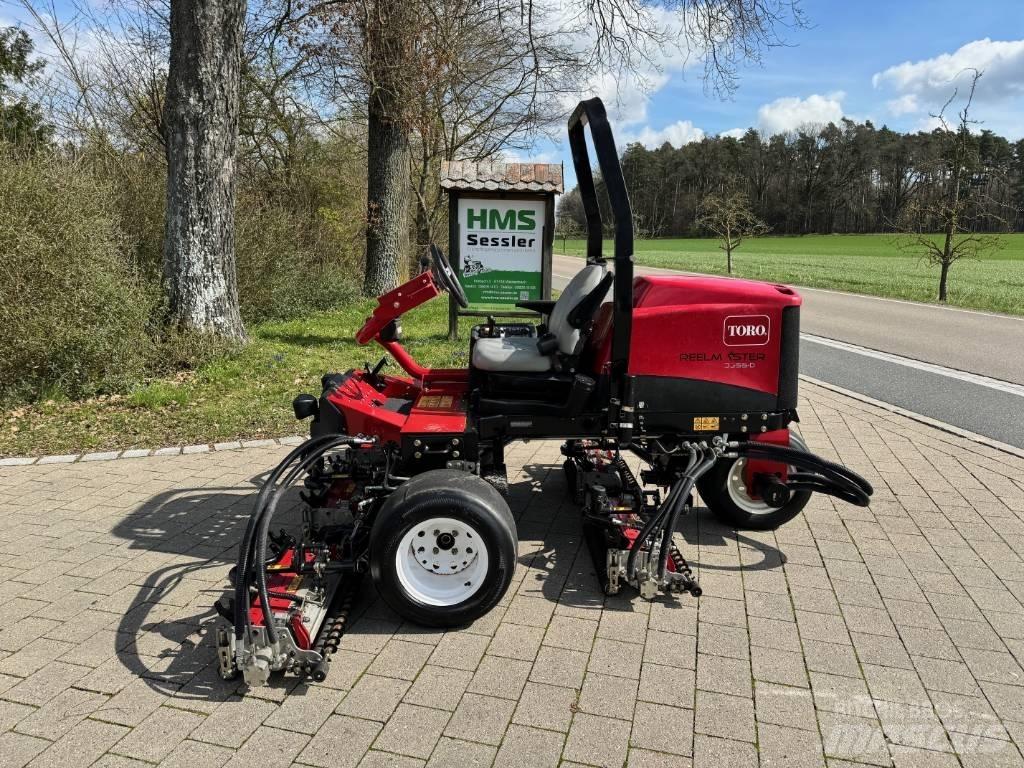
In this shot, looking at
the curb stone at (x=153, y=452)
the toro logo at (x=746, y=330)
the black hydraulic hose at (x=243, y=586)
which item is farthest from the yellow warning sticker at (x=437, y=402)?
the curb stone at (x=153, y=452)

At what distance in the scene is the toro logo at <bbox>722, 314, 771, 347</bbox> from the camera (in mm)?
3547

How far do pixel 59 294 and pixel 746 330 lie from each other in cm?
A: 621

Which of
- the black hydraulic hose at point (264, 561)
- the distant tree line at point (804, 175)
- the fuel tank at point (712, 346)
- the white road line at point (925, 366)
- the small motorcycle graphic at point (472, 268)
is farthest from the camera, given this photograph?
the distant tree line at point (804, 175)

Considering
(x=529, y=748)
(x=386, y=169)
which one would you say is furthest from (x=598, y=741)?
(x=386, y=169)

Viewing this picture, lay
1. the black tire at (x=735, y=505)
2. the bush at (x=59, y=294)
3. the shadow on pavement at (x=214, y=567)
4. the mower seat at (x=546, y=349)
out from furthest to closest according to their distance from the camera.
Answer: the bush at (x=59, y=294) < the black tire at (x=735, y=505) < the mower seat at (x=546, y=349) < the shadow on pavement at (x=214, y=567)

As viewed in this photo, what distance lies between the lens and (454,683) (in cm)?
284

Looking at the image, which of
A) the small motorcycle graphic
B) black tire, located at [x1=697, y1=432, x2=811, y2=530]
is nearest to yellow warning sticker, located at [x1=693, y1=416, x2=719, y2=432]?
black tire, located at [x1=697, y1=432, x2=811, y2=530]

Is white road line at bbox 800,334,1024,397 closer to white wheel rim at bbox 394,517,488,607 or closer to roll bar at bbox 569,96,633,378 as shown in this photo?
roll bar at bbox 569,96,633,378

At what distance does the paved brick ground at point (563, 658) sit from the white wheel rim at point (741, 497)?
7.7 inches

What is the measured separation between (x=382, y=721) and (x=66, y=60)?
43.7ft

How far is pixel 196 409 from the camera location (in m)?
6.61

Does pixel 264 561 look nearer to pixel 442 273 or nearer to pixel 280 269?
pixel 442 273

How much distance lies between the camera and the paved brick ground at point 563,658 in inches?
97.7

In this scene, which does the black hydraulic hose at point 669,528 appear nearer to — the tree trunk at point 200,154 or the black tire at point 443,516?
the black tire at point 443,516
